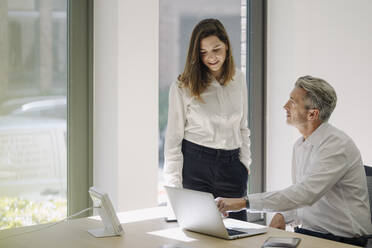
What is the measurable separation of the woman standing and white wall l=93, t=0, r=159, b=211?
481 mm

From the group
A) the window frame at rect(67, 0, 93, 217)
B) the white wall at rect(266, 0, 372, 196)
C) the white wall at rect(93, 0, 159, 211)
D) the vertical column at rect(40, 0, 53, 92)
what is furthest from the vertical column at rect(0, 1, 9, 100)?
the white wall at rect(266, 0, 372, 196)

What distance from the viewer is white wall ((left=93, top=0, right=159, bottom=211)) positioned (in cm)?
334

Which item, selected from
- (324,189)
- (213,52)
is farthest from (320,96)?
(213,52)

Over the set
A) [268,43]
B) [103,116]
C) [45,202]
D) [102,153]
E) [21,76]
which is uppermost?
[268,43]

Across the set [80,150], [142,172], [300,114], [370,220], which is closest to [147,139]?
[142,172]

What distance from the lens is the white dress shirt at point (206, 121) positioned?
2.94 metres

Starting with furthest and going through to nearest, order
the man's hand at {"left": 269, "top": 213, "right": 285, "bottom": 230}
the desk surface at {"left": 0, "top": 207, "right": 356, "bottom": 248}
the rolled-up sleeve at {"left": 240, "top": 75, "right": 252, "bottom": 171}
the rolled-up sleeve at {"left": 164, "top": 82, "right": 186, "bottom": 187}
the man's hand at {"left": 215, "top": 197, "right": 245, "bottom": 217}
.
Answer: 1. the rolled-up sleeve at {"left": 240, "top": 75, "right": 252, "bottom": 171}
2. the rolled-up sleeve at {"left": 164, "top": 82, "right": 186, "bottom": 187}
3. the man's hand at {"left": 269, "top": 213, "right": 285, "bottom": 230}
4. the man's hand at {"left": 215, "top": 197, "right": 245, "bottom": 217}
5. the desk surface at {"left": 0, "top": 207, "right": 356, "bottom": 248}

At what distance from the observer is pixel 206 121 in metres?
3.02

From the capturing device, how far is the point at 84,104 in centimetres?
349

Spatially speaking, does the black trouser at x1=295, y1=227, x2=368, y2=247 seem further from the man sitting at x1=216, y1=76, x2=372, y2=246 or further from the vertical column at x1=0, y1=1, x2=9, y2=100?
the vertical column at x1=0, y1=1, x2=9, y2=100

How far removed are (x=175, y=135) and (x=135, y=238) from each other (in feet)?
2.76

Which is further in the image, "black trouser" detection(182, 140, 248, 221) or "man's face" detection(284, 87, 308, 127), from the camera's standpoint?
"black trouser" detection(182, 140, 248, 221)

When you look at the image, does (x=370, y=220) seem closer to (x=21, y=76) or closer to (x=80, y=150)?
(x=80, y=150)

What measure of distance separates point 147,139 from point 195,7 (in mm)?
1233
